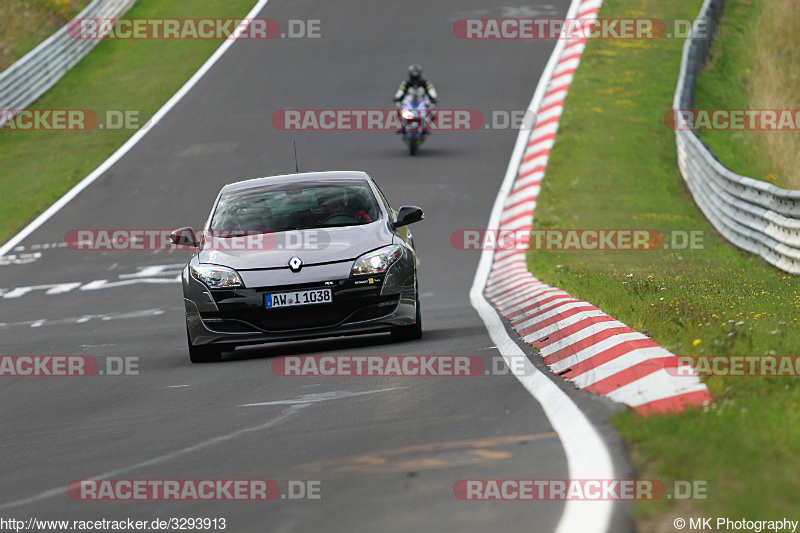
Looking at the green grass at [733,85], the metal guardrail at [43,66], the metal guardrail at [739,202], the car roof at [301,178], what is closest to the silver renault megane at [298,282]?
the car roof at [301,178]

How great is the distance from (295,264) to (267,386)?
5.95ft

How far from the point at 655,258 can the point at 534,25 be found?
56.1 ft

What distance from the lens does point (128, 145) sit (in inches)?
1055

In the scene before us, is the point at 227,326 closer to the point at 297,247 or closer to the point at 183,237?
the point at 297,247

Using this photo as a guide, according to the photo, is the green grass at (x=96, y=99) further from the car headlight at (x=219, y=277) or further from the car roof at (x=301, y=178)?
the car headlight at (x=219, y=277)

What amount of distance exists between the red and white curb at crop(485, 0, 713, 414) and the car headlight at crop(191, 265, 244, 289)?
8.06 ft

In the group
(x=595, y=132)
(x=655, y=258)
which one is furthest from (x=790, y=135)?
(x=655, y=258)

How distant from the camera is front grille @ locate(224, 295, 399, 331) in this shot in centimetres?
1006

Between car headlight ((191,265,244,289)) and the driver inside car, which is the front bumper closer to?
car headlight ((191,265,244,289))

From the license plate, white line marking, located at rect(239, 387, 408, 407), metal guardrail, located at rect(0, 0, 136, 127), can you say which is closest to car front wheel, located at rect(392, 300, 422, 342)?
the license plate

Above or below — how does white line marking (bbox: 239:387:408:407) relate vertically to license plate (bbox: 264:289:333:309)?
below

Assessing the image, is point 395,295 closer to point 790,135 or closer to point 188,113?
point 790,135

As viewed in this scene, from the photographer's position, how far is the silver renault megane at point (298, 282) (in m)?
10.1

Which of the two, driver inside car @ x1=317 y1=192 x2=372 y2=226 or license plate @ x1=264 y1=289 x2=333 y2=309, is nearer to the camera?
license plate @ x1=264 y1=289 x2=333 y2=309
